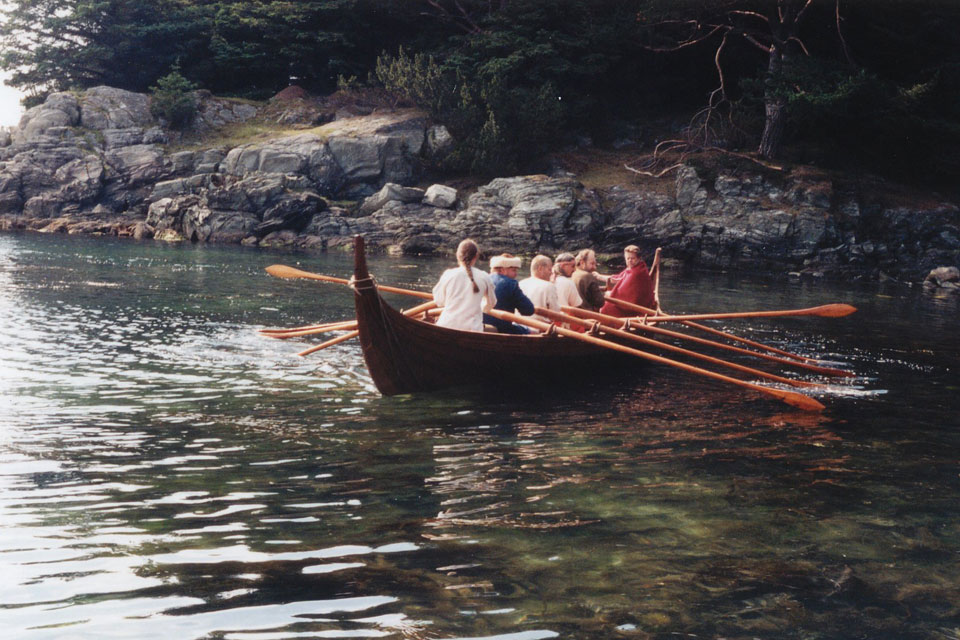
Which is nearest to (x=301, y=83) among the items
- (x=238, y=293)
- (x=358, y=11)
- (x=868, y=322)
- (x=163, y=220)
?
(x=358, y=11)

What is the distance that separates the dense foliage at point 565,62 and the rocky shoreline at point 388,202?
2667mm

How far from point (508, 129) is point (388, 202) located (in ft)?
21.2

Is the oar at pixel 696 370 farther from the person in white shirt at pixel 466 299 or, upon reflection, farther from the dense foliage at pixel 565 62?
the dense foliage at pixel 565 62

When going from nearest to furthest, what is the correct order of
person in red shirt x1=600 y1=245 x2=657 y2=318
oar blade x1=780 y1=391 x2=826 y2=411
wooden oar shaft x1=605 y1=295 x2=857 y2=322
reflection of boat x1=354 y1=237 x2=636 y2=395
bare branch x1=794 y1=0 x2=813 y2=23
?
reflection of boat x1=354 y1=237 x2=636 y2=395 < oar blade x1=780 y1=391 x2=826 y2=411 < wooden oar shaft x1=605 y1=295 x2=857 y2=322 < person in red shirt x1=600 y1=245 x2=657 y2=318 < bare branch x1=794 y1=0 x2=813 y2=23

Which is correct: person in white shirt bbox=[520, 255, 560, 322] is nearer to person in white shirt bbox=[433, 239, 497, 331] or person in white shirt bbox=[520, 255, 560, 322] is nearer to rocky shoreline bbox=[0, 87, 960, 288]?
person in white shirt bbox=[433, 239, 497, 331]

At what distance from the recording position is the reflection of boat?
25.8 feet

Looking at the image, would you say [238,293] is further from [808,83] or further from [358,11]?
[358,11]

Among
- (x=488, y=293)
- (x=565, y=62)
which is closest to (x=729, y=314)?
(x=488, y=293)

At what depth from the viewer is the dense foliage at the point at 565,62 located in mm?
30125

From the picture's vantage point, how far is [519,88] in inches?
1432

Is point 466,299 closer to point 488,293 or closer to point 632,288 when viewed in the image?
point 488,293

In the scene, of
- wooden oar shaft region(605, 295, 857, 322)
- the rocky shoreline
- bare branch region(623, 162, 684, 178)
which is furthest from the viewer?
bare branch region(623, 162, 684, 178)

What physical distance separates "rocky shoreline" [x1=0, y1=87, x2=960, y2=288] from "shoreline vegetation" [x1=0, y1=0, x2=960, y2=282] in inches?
4.0

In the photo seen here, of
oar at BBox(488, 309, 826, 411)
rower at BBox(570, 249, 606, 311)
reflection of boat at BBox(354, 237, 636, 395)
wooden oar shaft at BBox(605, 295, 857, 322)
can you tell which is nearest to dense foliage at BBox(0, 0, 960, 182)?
wooden oar shaft at BBox(605, 295, 857, 322)
